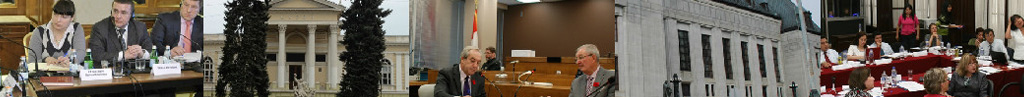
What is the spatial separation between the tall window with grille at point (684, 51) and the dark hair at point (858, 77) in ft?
6.23

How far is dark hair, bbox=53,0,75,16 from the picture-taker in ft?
16.1

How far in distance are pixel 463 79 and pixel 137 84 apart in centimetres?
200

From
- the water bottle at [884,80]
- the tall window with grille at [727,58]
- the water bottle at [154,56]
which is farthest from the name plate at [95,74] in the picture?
the water bottle at [884,80]

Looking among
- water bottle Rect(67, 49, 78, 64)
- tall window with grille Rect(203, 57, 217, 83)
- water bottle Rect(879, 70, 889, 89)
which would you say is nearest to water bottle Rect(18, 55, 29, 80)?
water bottle Rect(67, 49, 78, 64)

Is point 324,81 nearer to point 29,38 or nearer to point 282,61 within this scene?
point 282,61

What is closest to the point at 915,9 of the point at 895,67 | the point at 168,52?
the point at 895,67

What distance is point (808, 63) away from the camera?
2793 millimetres

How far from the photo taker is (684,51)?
2.78 meters

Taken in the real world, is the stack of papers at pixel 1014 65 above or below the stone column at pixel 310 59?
below

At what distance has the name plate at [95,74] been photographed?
191 inches

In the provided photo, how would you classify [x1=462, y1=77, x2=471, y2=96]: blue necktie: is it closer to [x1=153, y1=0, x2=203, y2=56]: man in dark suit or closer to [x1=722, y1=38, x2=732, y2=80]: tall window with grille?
[x1=722, y1=38, x2=732, y2=80]: tall window with grille

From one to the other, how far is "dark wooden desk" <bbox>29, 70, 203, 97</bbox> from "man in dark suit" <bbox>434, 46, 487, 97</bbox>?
168 centimetres

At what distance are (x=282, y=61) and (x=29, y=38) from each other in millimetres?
1582

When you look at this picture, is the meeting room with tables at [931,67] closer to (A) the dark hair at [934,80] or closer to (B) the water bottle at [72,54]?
(A) the dark hair at [934,80]
